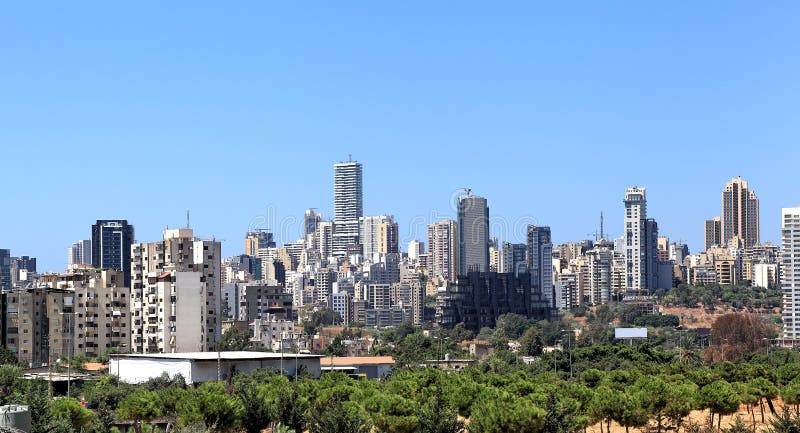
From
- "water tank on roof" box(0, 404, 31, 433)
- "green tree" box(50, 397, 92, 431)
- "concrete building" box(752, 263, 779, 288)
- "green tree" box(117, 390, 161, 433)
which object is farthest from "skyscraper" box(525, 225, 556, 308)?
"water tank on roof" box(0, 404, 31, 433)

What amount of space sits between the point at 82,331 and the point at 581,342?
149 feet

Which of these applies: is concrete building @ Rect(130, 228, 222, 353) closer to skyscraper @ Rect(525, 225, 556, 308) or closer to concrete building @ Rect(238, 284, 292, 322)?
concrete building @ Rect(238, 284, 292, 322)

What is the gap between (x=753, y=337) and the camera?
12075 cm

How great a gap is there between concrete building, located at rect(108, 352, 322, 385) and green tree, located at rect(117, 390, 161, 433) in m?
16.8

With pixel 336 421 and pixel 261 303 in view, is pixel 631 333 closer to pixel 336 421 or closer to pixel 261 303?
pixel 261 303

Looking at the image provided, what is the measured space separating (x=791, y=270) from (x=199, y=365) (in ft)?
320

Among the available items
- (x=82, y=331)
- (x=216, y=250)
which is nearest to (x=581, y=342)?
(x=216, y=250)

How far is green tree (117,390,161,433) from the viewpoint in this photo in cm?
4100

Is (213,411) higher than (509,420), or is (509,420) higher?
(509,420)

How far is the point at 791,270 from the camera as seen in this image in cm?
14500

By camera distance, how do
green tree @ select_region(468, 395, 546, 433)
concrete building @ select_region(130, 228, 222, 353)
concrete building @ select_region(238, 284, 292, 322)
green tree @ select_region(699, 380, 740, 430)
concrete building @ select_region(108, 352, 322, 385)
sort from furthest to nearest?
concrete building @ select_region(238, 284, 292, 322), concrete building @ select_region(130, 228, 222, 353), concrete building @ select_region(108, 352, 322, 385), green tree @ select_region(699, 380, 740, 430), green tree @ select_region(468, 395, 546, 433)

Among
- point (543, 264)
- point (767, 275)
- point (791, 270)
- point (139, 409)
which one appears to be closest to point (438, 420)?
point (139, 409)

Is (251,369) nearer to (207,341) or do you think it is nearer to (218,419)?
(207,341)

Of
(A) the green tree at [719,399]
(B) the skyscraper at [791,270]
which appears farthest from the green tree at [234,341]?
(B) the skyscraper at [791,270]
